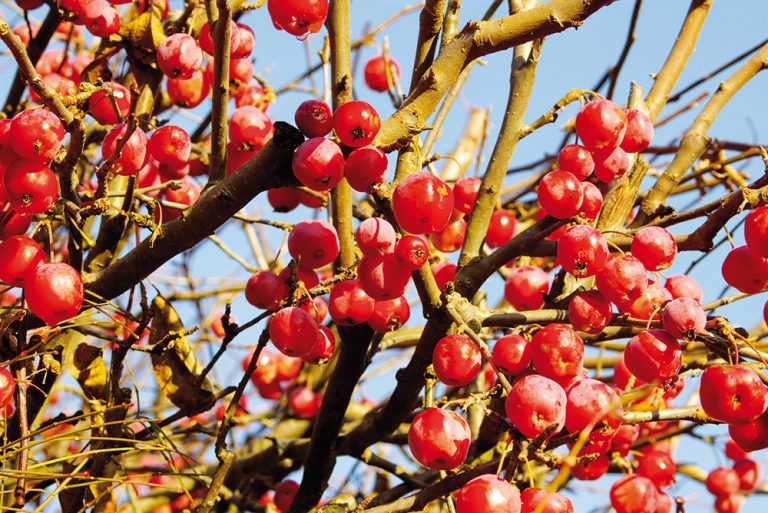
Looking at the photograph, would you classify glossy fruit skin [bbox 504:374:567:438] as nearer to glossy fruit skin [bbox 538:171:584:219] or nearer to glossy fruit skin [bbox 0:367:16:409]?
glossy fruit skin [bbox 538:171:584:219]

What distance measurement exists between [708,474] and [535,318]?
1716 millimetres

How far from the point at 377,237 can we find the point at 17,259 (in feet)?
2.49

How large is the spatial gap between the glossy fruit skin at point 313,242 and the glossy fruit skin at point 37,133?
1.89 feet

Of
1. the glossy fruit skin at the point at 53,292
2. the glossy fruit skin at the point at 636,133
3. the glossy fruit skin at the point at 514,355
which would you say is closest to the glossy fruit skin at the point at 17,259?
the glossy fruit skin at the point at 53,292

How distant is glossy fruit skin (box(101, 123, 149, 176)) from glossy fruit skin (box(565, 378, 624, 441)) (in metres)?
1.02

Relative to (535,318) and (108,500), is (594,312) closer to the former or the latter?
(535,318)

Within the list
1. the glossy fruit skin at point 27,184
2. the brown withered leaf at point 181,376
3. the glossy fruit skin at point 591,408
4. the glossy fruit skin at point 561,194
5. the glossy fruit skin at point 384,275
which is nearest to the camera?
the glossy fruit skin at point 591,408

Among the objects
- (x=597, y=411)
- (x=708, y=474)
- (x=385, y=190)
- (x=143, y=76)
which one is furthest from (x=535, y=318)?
(x=708, y=474)

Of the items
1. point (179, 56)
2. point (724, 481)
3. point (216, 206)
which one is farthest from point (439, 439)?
point (724, 481)

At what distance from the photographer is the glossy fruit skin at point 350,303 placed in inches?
75.0

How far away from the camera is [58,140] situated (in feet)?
5.33

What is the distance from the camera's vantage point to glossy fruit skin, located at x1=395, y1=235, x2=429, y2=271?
1698 millimetres

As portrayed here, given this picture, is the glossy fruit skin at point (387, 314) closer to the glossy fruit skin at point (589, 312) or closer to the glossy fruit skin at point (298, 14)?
the glossy fruit skin at point (589, 312)

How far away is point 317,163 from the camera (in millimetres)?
1595
